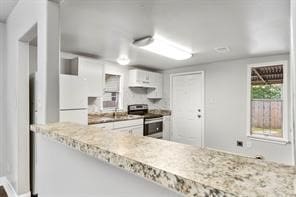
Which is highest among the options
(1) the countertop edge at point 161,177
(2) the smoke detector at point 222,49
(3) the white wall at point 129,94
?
(2) the smoke detector at point 222,49

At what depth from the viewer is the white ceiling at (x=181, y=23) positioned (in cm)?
183

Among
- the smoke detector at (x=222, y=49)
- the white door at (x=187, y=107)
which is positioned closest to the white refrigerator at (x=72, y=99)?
the smoke detector at (x=222, y=49)

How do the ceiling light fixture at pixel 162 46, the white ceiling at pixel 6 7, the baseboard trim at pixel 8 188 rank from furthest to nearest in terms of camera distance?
the ceiling light fixture at pixel 162 46 < the baseboard trim at pixel 8 188 < the white ceiling at pixel 6 7

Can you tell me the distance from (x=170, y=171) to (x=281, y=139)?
4.30 meters

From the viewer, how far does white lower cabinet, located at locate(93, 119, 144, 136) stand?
3771 millimetres

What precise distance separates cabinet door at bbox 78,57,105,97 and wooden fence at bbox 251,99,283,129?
3.39m

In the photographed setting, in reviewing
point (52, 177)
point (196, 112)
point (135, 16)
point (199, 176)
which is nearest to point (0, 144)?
point (52, 177)

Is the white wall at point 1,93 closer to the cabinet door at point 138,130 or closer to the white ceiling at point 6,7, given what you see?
the white ceiling at point 6,7

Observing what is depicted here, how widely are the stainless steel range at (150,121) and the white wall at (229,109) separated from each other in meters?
1.25

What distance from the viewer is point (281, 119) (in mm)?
3828

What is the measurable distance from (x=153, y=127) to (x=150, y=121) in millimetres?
216

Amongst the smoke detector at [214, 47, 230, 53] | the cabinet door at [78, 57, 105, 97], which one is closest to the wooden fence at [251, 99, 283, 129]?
the smoke detector at [214, 47, 230, 53]

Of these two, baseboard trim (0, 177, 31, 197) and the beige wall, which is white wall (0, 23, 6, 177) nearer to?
the beige wall

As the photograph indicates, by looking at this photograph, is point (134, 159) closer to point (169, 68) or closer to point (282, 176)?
point (282, 176)
